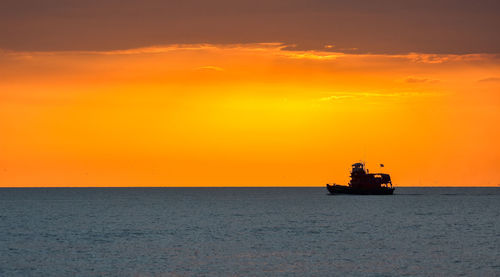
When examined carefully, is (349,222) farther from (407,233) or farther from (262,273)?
(262,273)

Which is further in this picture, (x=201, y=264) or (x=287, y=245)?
(x=287, y=245)

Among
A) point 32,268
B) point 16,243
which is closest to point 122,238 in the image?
point 16,243

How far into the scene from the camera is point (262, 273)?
2151 inches

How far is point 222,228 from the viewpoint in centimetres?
10475

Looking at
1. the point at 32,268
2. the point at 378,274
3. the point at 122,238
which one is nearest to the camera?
the point at 378,274

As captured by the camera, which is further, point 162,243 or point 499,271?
point 162,243

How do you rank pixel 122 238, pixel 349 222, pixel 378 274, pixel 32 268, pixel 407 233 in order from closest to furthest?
pixel 378 274
pixel 32 268
pixel 122 238
pixel 407 233
pixel 349 222

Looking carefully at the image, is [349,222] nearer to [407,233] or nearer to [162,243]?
[407,233]

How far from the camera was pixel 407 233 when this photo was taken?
309ft

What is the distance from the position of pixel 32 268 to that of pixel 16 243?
23.2 metres

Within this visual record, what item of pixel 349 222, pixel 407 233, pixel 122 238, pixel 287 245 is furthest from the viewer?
pixel 349 222

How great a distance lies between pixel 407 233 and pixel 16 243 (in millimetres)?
51275

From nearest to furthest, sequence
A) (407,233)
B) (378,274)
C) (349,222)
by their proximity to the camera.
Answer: (378,274)
(407,233)
(349,222)

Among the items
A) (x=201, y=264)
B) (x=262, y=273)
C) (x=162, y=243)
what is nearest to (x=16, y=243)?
(x=162, y=243)
